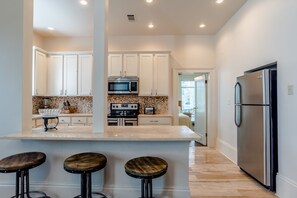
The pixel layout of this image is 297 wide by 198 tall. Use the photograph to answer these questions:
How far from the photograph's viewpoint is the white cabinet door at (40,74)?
16.3ft

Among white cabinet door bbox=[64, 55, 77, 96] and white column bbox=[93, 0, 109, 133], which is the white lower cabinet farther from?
white column bbox=[93, 0, 109, 133]

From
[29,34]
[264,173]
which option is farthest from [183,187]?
[29,34]

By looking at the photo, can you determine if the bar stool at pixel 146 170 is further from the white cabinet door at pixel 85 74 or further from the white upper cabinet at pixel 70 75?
the white upper cabinet at pixel 70 75

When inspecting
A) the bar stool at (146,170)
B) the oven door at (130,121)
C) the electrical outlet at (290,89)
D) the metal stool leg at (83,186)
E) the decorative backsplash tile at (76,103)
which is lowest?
the metal stool leg at (83,186)

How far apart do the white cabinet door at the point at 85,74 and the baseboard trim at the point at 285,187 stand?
4462mm

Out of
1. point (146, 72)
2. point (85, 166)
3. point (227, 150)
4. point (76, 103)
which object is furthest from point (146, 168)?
point (76, 103)

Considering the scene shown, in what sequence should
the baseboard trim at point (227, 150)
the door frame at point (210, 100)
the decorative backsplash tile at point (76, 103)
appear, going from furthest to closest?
the decorative backsplash tile at point (76, 103)
the door frame at point (210, 100)
the baseboard trim at point (227, 150)

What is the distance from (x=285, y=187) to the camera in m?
2.59

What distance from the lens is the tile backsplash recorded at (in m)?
5.55

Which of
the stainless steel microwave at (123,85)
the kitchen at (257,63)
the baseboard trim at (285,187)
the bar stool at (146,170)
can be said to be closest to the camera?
the bar stool at (146,170)

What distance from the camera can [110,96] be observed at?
5.61 m

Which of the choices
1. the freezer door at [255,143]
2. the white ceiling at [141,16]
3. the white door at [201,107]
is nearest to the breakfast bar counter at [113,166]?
the freezer door at [255,143]

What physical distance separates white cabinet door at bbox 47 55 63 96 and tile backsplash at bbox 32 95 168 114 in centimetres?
40

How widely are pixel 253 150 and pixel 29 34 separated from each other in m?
3.71
